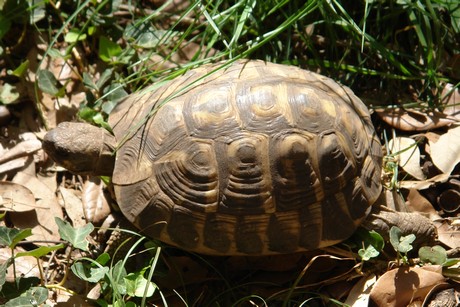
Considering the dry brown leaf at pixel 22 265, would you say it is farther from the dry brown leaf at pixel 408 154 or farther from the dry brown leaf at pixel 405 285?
the dry brown leaf at pixel 408 154

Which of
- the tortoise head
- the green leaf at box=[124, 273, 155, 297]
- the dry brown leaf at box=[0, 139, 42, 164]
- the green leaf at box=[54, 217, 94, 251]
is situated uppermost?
the tortoise head

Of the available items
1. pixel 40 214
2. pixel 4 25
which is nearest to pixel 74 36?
pixel 4 25

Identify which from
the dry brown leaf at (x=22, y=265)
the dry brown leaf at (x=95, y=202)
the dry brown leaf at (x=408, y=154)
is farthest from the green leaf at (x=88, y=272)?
the dry brown leaf at (x=408, y=154)

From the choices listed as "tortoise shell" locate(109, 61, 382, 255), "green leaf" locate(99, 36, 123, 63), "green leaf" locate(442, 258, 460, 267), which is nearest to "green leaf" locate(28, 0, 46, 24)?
"green leaf" locate(99, 36, 123, 63)

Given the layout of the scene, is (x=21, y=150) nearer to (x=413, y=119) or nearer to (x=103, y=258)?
(x=103, y=258)

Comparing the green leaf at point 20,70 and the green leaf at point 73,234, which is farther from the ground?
the green leaf at point 20,70

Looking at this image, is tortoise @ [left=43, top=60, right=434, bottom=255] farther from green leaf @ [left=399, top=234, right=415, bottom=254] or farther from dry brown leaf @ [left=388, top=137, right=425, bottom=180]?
dry brown leaf @ [left=388, top=137, right=425, bottom=180]

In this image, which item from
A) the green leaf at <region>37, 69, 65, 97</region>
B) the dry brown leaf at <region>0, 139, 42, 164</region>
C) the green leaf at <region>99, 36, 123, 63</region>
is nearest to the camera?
the dry brown leaf at <region>0, 139, 42, 164</region>

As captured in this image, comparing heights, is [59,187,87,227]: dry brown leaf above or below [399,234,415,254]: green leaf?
above
